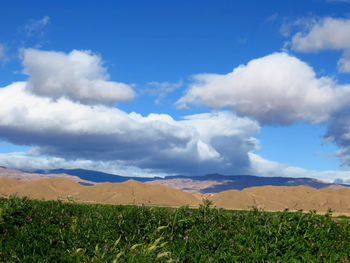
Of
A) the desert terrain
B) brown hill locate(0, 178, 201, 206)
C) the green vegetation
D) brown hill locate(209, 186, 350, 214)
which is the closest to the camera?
the green vegetation

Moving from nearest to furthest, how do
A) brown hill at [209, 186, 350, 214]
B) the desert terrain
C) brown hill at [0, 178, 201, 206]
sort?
brown hill at [209, 186, 350, 214] < the desert terrain < brown hill at [0, 178, 201, 206]

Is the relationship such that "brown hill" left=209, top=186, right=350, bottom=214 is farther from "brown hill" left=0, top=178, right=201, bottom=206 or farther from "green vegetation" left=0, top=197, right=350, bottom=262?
"green vegetation" left=0, top=197, right=350, bottom=262

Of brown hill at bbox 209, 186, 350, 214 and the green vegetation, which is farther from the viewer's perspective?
brown hill at bbox 209, 186, 350, 214

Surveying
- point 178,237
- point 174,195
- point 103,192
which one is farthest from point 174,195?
point 178,237

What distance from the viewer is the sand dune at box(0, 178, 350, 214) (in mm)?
65250

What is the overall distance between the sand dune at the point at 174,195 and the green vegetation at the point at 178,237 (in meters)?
51.5

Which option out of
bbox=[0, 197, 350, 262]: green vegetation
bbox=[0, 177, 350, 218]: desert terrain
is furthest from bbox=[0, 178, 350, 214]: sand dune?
bbox=[0, 197, 350, 262]: green vegetation

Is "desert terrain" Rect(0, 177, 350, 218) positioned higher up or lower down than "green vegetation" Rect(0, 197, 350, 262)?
lower down

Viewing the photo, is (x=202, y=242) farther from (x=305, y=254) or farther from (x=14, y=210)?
(x=14, y=210)

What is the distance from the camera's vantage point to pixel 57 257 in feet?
→ 28.7

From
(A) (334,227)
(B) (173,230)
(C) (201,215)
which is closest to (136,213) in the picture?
(B) (173,230)

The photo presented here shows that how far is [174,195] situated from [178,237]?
196ft

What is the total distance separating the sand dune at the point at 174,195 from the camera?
65250 mm

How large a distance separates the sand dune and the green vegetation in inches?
2029
